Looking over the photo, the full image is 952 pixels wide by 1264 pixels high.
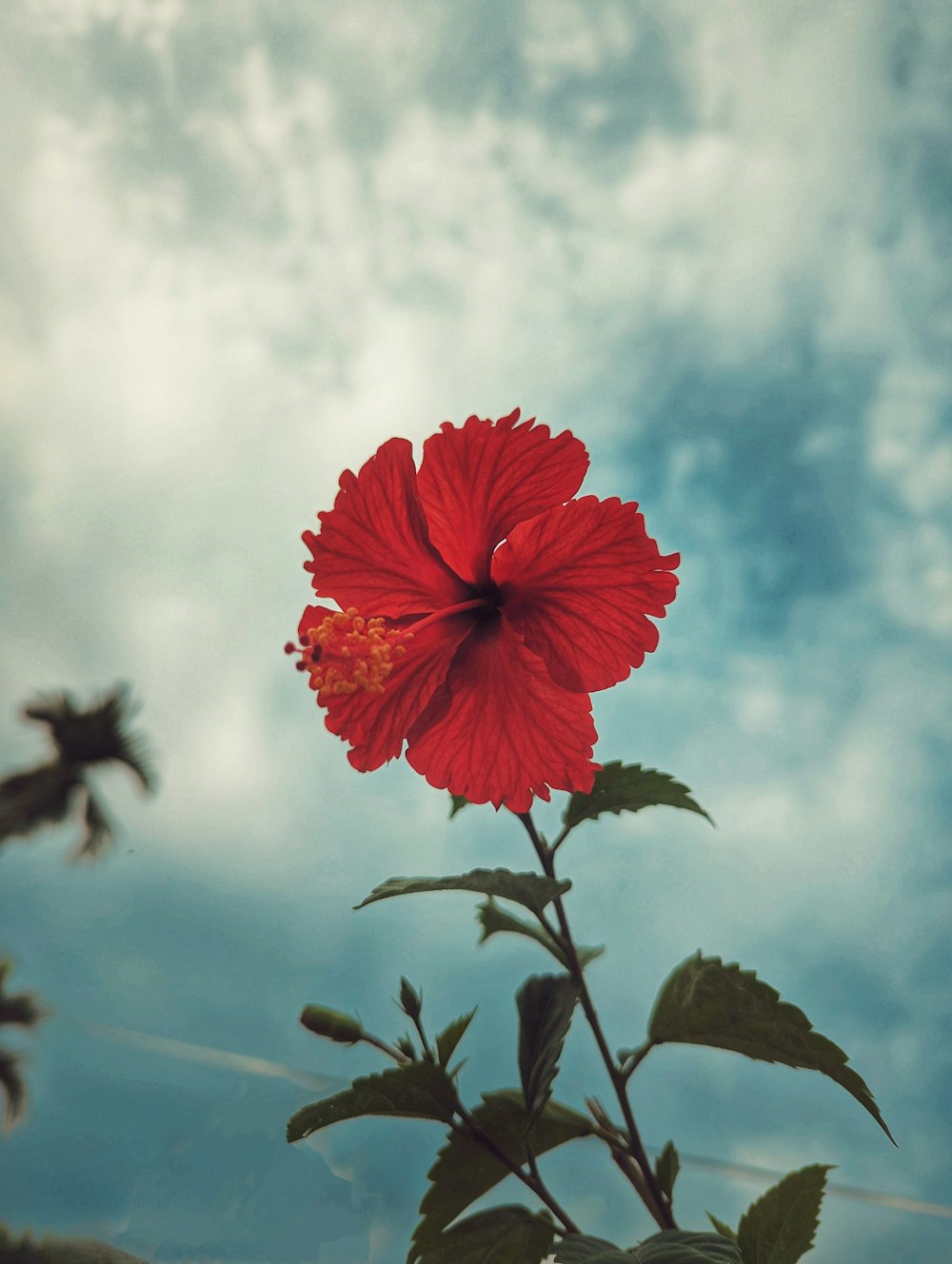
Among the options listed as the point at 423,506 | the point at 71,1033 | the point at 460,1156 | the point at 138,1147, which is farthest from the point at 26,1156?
the point at 423,506

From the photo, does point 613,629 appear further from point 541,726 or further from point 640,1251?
point 640,1251

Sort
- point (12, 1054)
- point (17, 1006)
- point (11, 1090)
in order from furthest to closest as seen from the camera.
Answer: point (17, 1006) → point (12, 1054) → point (11, 1090)

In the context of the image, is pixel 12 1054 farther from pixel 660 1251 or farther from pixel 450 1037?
pixel 660 1251

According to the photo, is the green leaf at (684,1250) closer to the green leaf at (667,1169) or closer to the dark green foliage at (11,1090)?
the green leaf at (667,1169)

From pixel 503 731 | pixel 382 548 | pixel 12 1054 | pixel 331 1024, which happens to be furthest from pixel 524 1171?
pixel 12 1054

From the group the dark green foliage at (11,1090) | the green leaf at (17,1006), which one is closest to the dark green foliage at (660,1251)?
the dark green foliage at (11,1090)

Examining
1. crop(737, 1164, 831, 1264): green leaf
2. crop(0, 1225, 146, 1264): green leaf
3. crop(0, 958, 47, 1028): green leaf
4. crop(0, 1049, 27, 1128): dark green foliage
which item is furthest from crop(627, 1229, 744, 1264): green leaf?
crop(0, 958, 47, 1028): green leaf
